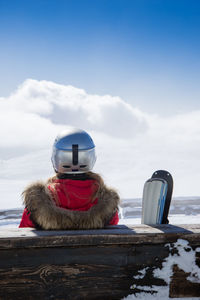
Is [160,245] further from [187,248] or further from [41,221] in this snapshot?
[41,221]

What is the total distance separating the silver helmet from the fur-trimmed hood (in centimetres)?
59

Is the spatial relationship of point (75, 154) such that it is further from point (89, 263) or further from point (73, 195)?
point (89, 263)

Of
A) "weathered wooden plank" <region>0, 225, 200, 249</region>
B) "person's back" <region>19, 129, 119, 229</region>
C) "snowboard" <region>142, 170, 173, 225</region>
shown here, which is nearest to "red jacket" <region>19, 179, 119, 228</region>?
"person's back" <region>19, 129, 119, 229</region>

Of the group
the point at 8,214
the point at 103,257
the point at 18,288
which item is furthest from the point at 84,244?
the point at 8,214

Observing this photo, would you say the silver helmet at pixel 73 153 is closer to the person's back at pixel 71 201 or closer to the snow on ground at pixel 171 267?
the person's back at pixel 71 201

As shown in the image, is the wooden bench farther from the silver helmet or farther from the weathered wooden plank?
the silver helmet

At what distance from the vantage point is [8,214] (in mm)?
13344

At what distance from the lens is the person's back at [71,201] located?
2178mm

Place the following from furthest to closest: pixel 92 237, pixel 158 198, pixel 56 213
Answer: pixel 158 198 < pixel 56 213 < pixel 92 237

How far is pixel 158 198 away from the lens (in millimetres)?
3055

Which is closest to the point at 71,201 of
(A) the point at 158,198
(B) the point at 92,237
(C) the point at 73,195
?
(C) the point at 73,195

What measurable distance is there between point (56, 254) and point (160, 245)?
0.70 metres

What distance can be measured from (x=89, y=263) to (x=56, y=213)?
469mm

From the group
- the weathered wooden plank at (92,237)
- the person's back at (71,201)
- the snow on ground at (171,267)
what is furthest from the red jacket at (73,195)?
the snow on ground at (171,267)
